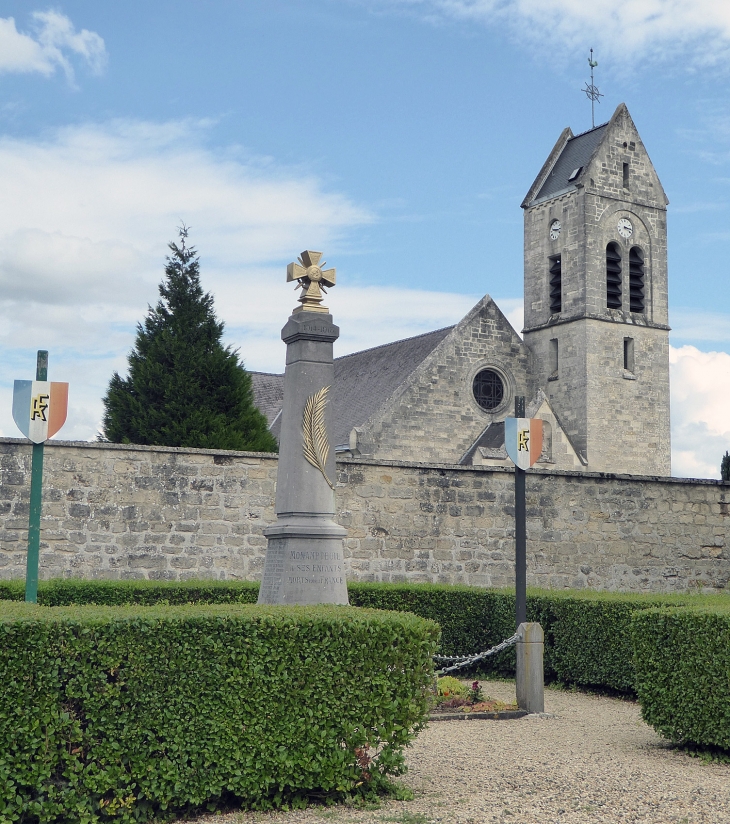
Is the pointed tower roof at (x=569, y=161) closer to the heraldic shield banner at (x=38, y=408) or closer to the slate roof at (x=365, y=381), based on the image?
the slate roof at (x=365, y=381)

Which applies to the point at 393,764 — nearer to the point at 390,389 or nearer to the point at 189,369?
the point at 189,369

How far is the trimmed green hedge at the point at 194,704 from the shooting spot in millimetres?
4723

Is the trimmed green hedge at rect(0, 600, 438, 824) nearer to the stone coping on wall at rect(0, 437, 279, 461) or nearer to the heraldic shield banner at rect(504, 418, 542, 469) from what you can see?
the heraldic shield banner at rect(504, 418, 542, 469)

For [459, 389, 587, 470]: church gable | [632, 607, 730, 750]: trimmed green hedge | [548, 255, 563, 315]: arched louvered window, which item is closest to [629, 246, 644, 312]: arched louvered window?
[548, 255, 563, 315]: arched louvered window

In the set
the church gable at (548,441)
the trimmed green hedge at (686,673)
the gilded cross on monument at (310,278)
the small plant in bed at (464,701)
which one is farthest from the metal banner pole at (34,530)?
the church gable at (548,441)

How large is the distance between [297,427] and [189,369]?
1332cm

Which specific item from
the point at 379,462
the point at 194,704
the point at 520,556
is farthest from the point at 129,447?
the point at 194,704

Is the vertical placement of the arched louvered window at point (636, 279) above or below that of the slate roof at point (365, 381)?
above

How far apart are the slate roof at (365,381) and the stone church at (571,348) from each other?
0.07 metres

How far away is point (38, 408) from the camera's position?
762 centimetres

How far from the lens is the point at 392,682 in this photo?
5520 millimetres

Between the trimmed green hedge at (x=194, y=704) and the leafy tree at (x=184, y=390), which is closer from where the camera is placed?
the trimmed green hedge at (x=194, y=704)

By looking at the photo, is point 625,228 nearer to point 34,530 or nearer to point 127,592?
point 127,592

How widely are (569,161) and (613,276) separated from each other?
15.0 ft
